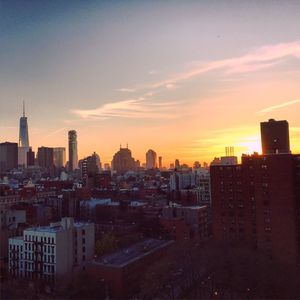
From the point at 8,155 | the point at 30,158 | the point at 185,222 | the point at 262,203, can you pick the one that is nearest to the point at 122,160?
the point at 30,158

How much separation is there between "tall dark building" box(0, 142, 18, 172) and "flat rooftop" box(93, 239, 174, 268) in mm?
43944

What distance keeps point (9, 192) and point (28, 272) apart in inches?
463

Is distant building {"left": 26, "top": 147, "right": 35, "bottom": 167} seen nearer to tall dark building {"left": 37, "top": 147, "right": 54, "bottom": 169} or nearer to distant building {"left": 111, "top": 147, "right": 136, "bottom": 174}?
tall dark building {"left": 37, "top": 147, "right": 54, "bottom": 169}

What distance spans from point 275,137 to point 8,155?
152ft

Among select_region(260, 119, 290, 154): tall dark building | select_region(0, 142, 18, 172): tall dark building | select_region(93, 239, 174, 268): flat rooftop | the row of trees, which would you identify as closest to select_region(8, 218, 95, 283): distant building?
select_region(93, 239, 174, 268): flat rooftop

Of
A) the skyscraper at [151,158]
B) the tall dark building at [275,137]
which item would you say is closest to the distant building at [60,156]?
the skyscraper at [151,158]

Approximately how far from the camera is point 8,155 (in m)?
53.7

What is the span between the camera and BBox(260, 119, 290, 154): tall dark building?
15.2m

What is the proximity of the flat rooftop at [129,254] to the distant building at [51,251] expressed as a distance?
1123mm

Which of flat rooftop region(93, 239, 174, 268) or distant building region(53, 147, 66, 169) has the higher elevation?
distant building region(53, 147, 66, 169)

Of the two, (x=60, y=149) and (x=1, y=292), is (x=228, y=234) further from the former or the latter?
(x=60, y=149)

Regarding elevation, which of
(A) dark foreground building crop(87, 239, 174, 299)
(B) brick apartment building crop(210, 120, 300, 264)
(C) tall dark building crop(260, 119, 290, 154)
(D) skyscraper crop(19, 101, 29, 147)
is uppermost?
(D) skyscraper crop(19, 101, 29, 147)

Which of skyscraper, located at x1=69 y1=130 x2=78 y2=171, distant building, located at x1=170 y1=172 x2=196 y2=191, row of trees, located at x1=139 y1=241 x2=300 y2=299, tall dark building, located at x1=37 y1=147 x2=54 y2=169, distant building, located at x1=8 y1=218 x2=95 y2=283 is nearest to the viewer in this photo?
row of trees, located at x1=139 y1=241 x2=300 y2=299

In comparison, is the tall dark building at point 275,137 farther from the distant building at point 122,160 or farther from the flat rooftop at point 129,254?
the distant building at point 122,160
